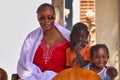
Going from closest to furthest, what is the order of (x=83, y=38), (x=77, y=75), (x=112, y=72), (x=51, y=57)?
(x=77, y=75)
(x=112, y=72)
(x=51, y=57)
(x=83, y=38)

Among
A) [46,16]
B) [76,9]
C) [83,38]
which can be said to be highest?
[46,16]

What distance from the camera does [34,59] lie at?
337cm

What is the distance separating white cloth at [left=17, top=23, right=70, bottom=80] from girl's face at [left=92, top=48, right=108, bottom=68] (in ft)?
1.05

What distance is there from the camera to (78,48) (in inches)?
134

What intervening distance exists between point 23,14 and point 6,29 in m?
0.31

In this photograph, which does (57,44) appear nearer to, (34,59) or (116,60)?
(34,59)

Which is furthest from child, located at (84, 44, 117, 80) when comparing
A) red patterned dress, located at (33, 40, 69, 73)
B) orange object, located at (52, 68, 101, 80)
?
orange object, located at (52, 68, 101, 80)

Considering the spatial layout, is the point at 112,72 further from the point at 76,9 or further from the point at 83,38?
the point at 76,9

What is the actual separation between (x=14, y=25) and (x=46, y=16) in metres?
2.78

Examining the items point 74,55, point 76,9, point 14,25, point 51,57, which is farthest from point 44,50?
point 76,9

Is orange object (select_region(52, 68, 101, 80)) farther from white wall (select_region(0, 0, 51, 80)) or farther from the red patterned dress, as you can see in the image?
white wall (select_region(0, 0, 51, 80))

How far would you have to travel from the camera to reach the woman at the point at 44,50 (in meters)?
3.26

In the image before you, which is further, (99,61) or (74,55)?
(74,55)

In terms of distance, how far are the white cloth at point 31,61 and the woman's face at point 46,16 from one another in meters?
0.19
